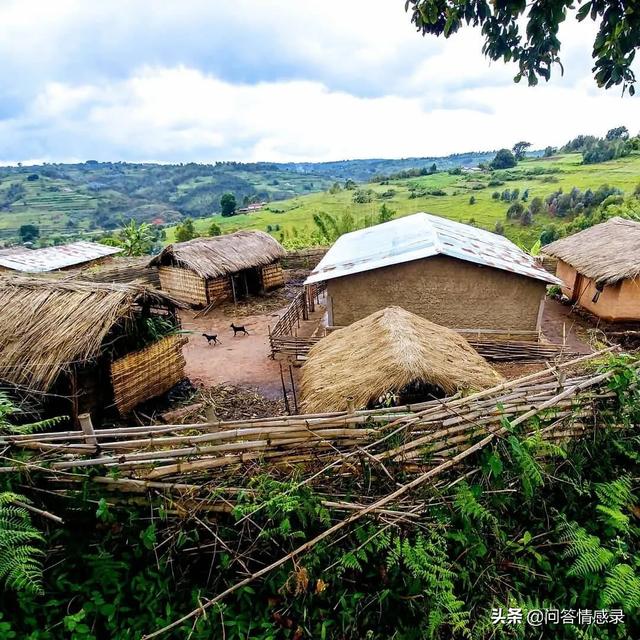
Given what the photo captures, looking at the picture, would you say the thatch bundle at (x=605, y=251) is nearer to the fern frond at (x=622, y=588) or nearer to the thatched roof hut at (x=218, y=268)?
the fern frond at (x=622, y=588)

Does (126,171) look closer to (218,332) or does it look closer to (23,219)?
(23,219)

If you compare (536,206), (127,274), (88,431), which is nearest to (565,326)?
(88,431)

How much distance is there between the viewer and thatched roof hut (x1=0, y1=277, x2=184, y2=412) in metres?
7.01

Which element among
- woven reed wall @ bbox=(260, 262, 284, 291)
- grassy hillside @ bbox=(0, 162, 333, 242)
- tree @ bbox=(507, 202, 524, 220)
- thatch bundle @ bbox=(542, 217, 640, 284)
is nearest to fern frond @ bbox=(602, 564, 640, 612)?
thatch bundle @ bbox=(542, 217, 640, 284)

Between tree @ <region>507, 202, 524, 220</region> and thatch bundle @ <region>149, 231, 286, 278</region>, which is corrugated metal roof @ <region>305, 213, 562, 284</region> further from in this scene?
tree @ <region>507, 202, 524, 220</region>

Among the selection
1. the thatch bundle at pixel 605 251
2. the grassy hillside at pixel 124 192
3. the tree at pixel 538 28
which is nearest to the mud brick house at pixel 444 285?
the thatch bundle at pixel 605 251

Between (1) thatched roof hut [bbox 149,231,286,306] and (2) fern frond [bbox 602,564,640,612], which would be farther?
(1) thatched roof hut [bbox 149,231,286,306]

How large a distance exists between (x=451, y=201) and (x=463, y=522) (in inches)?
2078

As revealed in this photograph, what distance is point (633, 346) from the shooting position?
11.9 m

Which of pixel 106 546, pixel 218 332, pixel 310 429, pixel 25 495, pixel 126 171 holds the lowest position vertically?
pixel 218 332

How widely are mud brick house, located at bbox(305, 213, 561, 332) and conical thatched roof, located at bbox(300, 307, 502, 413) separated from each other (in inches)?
114

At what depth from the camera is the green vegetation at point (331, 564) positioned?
104 inches

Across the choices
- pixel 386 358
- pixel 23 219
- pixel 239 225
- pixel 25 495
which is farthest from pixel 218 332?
pixel 23 219

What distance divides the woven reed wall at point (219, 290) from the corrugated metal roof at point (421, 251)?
222 inches
